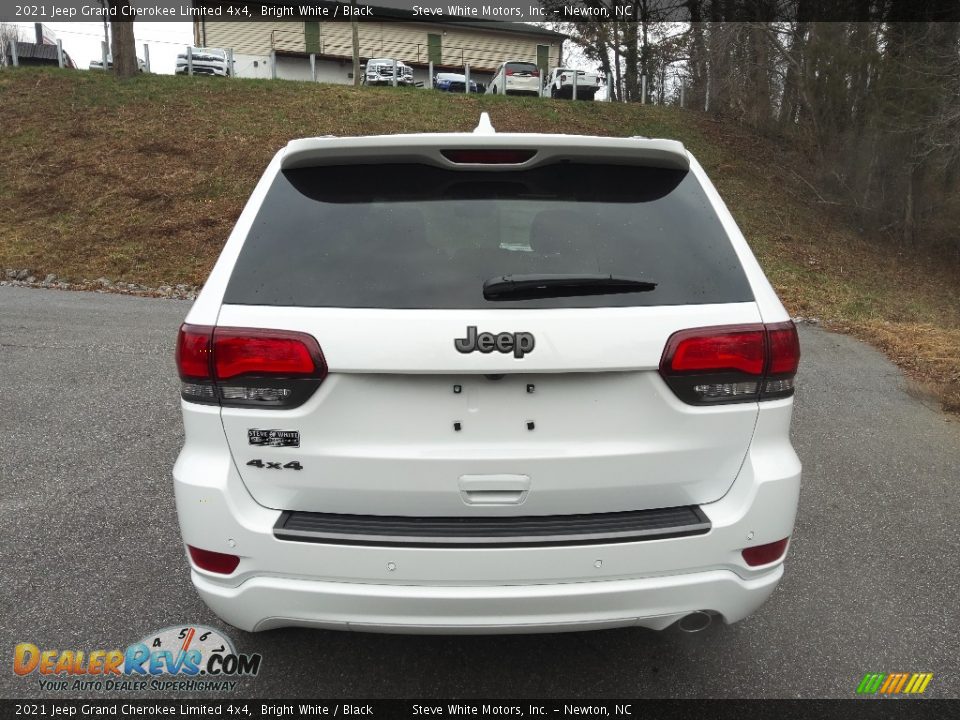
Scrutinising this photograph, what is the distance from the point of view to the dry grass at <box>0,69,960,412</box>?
12641 mm

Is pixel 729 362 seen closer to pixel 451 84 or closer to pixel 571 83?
pixel 571 83

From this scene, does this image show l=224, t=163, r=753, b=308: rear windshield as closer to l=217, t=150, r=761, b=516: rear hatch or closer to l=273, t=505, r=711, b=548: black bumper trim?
l=217, t=150, r=761, b=516: rear hatch

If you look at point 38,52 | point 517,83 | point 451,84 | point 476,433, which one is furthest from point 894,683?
point 38,52

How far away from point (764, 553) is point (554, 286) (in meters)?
1.07

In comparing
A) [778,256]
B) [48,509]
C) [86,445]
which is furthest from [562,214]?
[778,256]

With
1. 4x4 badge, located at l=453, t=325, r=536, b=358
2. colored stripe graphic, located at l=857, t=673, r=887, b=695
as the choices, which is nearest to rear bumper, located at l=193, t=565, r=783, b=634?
4x4 badge, located at l=453, t=325, r=536, b=358

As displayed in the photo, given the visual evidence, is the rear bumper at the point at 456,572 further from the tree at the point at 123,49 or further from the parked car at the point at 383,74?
the parked car at the point at 383,74

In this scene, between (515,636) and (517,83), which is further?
(517,83)

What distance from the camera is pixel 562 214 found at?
86.9 inches

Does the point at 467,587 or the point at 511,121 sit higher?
the point at 511,121

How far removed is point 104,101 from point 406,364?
22650 mm

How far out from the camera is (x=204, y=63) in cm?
2673

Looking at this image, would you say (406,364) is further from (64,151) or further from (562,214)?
(64,151)

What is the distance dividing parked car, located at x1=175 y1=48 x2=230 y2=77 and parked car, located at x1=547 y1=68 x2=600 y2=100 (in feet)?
43.0
